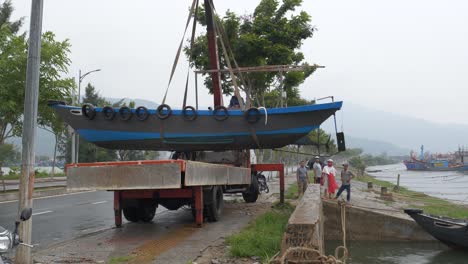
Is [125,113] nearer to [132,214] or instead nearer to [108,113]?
[108,113]

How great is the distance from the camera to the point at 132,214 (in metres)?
11.6

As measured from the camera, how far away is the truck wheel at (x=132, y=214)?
11.4m

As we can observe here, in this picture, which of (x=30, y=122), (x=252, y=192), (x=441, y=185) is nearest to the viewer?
(x=30, y=122)

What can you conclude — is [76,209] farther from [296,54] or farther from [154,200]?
[296,54]

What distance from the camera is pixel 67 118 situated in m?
12.0

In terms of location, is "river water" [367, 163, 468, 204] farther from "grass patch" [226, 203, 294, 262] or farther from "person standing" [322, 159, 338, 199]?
"grass patch" [226, 203, 294, 262]

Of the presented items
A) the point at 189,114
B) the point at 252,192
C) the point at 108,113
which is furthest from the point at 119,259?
the point at 252,192

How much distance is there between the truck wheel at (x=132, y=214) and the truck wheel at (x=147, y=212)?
99 millimetres

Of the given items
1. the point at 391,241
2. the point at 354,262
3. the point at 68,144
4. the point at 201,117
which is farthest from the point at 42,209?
the point at 68,144

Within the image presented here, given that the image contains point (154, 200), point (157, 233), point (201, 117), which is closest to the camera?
point (157, 233)

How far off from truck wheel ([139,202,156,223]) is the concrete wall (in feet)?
21.2

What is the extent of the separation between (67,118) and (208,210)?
4257mm

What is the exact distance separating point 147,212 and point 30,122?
547cm

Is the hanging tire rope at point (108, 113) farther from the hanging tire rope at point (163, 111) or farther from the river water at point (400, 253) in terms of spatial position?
the river water at point (400, 253)
